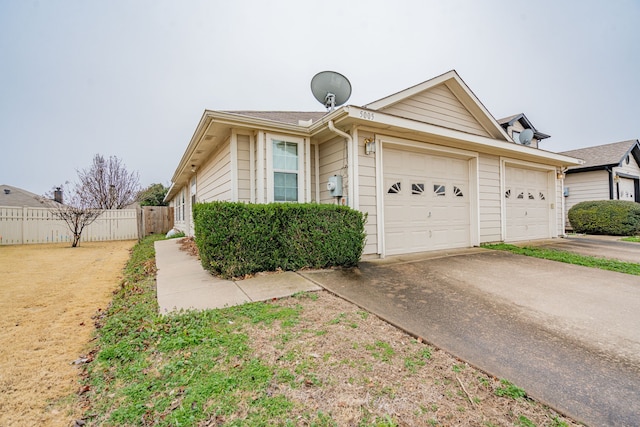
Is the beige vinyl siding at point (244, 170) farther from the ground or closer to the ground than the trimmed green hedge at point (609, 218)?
farther from the ground

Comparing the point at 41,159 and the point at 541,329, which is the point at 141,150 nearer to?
the point at 41,159

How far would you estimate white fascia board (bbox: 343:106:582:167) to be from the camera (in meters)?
5.02

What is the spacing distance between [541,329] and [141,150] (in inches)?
1372

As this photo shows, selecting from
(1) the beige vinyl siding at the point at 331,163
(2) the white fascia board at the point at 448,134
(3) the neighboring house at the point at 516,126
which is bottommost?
(1) the beige vinyl siding at the point at 331,163

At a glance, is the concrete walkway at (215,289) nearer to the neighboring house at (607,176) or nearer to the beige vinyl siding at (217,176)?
the beige vinyl siding at (217,176)

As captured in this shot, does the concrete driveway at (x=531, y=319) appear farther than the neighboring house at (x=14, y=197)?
No

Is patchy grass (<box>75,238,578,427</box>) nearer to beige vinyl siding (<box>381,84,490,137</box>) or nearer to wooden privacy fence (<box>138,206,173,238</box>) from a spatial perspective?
beige vinyl siding (<box>381,84,490,137</box>)

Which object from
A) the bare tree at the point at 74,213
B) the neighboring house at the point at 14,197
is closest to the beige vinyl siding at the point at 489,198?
the bare tree at the point at 74,213

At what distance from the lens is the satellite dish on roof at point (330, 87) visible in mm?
5996

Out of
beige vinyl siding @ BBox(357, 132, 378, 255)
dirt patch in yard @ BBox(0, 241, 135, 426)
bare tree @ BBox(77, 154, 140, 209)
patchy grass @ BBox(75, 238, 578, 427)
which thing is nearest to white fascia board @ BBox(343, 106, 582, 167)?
beige vinyl siding @ BBox(357, 132, 378, 255)

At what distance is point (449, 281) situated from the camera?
413 cm

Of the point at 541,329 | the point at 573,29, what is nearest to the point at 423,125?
the point at 541,329

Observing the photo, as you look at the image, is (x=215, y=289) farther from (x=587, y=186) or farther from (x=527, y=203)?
(x=587, y=186)

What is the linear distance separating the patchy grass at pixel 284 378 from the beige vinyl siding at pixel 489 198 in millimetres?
6187
